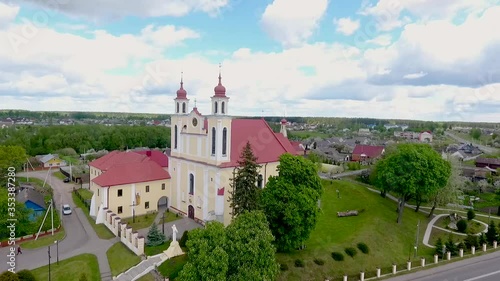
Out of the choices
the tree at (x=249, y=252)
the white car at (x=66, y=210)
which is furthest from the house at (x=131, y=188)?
the tree at (x=249, y=252)

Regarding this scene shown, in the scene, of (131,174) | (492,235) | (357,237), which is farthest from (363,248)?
(131,174)

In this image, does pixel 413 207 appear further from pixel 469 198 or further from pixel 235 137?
pixel 235 137

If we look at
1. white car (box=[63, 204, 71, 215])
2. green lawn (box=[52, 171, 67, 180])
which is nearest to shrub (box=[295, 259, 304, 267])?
white car (box=[63, 204, 71, 215])

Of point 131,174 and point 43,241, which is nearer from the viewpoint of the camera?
point 43,241

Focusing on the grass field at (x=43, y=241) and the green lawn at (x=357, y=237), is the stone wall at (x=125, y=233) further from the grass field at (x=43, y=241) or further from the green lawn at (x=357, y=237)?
the green lawn at (x=357, y=237)

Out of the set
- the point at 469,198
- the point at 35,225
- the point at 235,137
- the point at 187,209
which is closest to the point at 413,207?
the point at 469,198

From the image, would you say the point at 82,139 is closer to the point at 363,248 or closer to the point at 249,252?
the point at 363,248

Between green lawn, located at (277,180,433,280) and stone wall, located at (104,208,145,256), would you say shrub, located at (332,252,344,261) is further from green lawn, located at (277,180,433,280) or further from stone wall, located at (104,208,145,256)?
stone wall, located at (104,208,145,256)
